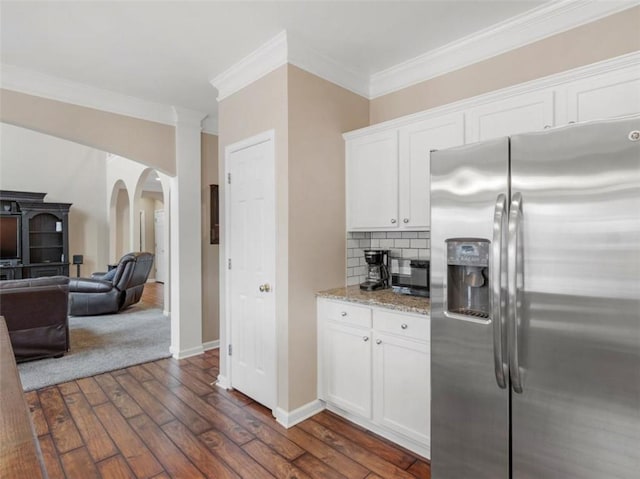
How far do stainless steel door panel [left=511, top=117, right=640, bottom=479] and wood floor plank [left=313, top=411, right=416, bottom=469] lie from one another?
0.81 m

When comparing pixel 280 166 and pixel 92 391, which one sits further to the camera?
pixel 92 391

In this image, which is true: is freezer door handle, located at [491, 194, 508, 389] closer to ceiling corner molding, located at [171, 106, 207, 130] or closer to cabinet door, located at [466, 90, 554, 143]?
cabinet door, located at [466, 90, 554, 143]

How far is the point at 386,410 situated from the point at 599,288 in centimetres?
148

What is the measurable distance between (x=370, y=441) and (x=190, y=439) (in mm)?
1196

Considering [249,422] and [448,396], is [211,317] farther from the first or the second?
[448,396]

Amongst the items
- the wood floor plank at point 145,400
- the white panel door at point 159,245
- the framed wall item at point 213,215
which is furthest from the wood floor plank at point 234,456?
the white panel door at point 159,245

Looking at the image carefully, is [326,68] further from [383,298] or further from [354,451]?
[354,451]

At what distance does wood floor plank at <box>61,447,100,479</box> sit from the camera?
200 cm

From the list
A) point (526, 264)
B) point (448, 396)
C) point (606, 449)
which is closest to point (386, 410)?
point (448, 396)

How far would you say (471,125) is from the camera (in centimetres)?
225

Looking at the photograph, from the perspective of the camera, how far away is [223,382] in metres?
3.20

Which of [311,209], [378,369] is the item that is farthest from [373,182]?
[378,369]

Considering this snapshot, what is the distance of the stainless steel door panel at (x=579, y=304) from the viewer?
1.25m

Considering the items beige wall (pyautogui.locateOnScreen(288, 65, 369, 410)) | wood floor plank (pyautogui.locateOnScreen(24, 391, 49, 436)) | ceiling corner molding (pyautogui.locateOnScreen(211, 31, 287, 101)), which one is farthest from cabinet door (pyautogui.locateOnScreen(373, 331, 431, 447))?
wood floor plank (pyautogui.locateOnScreen(24, 391, 49, 436))
